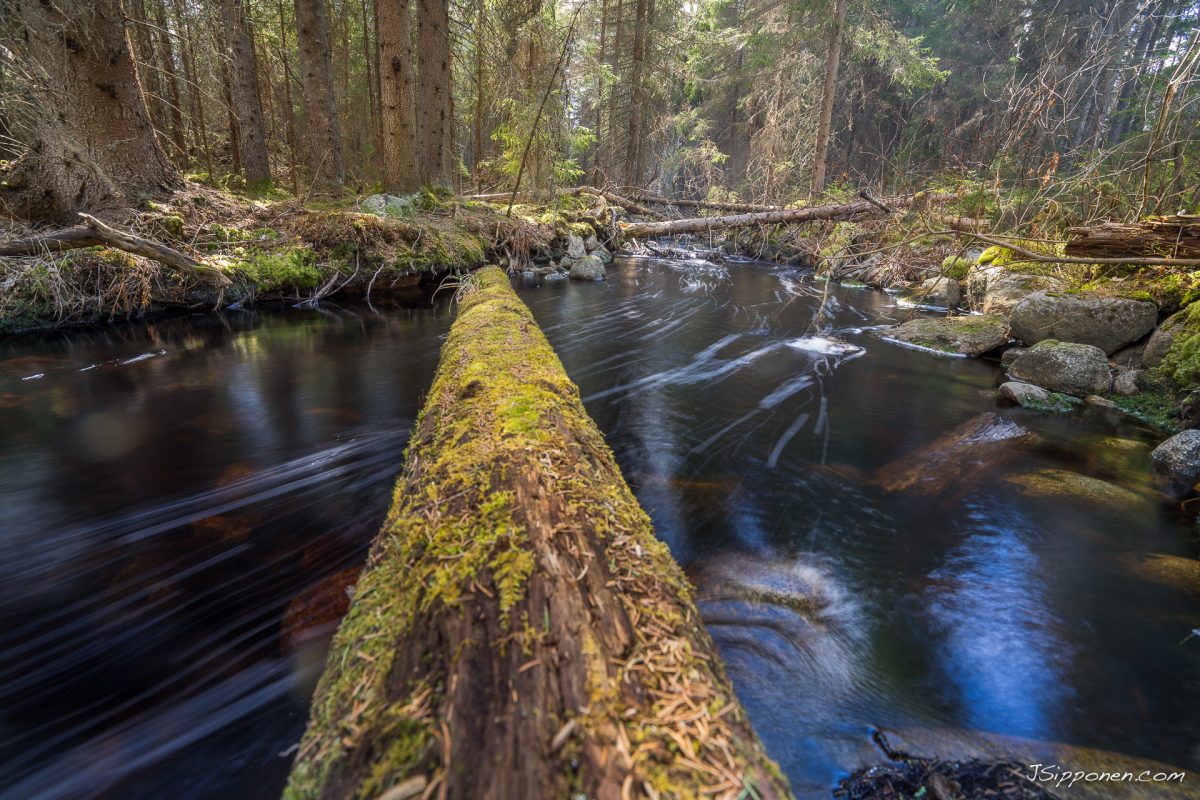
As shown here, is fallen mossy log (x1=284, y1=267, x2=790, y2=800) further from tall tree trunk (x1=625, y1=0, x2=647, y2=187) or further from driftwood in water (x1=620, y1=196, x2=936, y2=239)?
tall tree trunk (x1=625, y1=0, x2=647, y2=187)

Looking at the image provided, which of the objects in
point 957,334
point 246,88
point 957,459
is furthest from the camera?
point 246,88

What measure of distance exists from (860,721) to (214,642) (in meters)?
Answer: 3.36

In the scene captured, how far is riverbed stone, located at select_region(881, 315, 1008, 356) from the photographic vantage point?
8516mm

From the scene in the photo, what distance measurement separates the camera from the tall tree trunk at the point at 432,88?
11891 mm

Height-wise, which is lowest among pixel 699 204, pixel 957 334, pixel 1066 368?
pixel 1066 368

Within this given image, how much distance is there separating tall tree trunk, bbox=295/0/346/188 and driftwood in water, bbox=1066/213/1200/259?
14231 millimetres

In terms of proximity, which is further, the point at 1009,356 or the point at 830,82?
the point at 830,82

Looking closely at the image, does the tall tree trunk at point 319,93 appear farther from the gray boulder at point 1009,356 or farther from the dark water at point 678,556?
the gray boulder at point 1009,356

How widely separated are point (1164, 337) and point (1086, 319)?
93cm

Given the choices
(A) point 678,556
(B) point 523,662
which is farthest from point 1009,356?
(B) point 523,662

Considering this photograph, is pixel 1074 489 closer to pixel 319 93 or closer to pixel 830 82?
pixel 319 93

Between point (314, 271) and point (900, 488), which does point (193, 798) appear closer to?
point (900, 488)

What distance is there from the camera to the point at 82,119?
7.95 meters

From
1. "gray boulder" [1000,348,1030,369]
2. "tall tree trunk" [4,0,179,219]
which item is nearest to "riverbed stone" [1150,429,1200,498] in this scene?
"gray boulder" [1000,348,1030,369]
